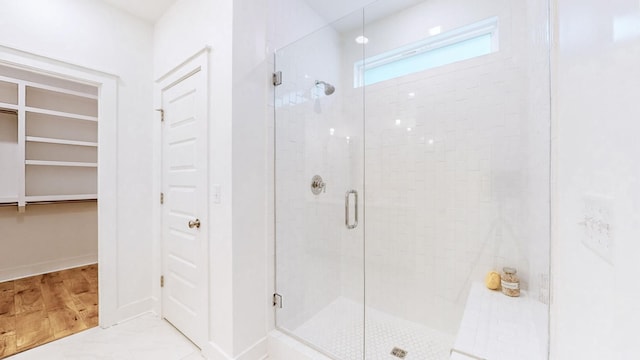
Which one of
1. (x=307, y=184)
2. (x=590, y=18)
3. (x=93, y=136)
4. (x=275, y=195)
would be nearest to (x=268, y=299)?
(x=275, y=195)

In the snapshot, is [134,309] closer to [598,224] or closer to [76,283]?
[76,283]

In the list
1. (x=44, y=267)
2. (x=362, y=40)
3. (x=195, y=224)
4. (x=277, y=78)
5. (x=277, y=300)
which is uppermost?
(x=362, y=40)

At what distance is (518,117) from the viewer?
1.69 metres

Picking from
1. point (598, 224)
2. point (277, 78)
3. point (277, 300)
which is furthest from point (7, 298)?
point (598, 224)

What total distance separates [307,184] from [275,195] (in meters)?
0.31

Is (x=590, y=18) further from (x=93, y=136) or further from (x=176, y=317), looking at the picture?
(x=93, y=136)

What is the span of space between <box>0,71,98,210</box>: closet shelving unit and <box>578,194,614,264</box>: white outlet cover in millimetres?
4276

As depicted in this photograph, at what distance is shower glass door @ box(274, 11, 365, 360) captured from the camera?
193 centimetres

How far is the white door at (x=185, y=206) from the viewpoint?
183 cm

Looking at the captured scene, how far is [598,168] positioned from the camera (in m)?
0.52

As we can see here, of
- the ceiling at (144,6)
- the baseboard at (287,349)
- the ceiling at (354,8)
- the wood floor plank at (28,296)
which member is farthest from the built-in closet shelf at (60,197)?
the ceiling at (354,8)

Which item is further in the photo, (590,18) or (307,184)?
(307,184)

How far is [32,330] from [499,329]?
10.6 feet

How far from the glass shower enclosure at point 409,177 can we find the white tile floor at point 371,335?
0.03 feet
